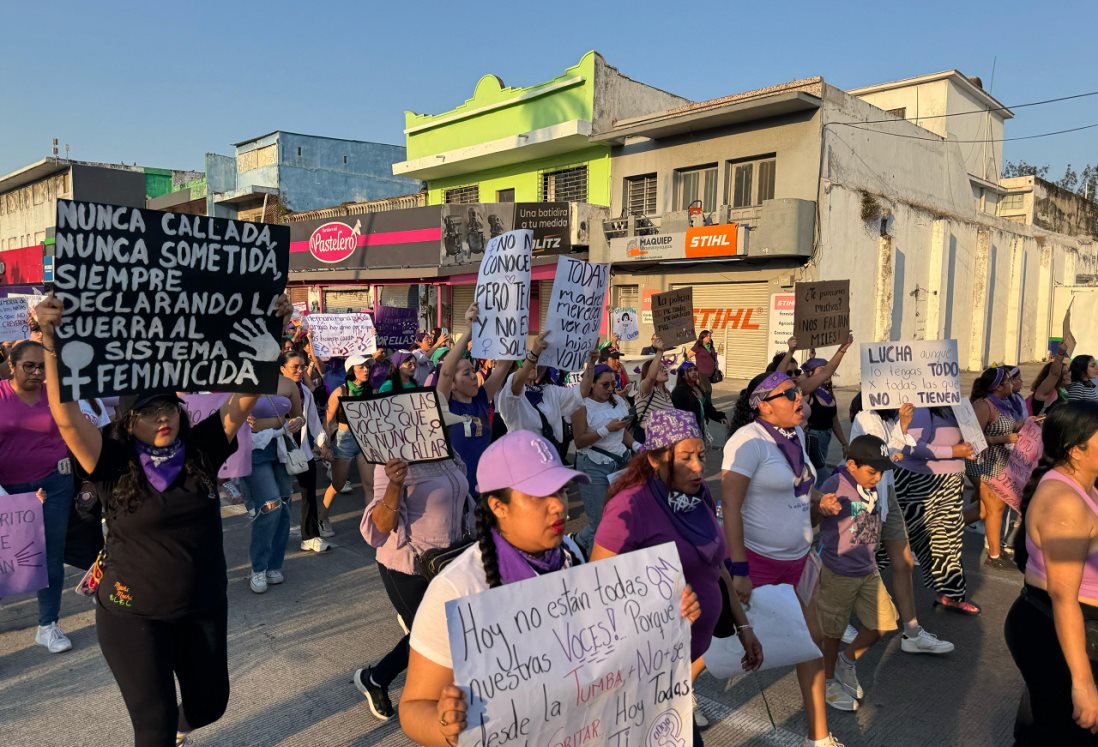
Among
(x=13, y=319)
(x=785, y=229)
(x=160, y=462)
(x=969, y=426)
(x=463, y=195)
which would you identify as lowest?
(x=969, y=426)

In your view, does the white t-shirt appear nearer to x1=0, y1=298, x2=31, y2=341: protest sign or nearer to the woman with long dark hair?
the woman with long dark hair

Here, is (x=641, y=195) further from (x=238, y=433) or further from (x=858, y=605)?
(x=858, y=605)

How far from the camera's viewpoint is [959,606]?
549 centimetres

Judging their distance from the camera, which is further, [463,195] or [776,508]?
[463,195]

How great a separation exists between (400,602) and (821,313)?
19.6ft

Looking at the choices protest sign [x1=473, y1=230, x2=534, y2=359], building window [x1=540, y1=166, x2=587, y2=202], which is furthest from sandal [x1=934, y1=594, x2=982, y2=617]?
building window [x1=540, y1=166, x2=587, y2=202]

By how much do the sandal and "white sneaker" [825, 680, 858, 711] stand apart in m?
1.78

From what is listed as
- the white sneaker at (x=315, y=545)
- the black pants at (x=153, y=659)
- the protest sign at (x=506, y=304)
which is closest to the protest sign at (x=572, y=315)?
the protest sign at (x=506, y=304)

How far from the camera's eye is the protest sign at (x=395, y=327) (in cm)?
1261

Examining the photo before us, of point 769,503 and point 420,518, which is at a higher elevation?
point 769,503

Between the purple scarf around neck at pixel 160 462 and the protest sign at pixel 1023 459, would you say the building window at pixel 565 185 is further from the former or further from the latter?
the purple scarf around neck at pixel 160 462

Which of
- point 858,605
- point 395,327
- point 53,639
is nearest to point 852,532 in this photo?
point 858,605

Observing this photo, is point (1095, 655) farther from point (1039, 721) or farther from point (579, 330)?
point (579, 330)

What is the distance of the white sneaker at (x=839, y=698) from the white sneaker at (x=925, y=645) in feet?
2.71
